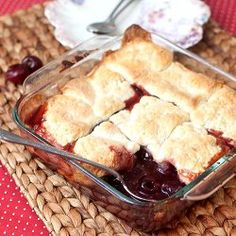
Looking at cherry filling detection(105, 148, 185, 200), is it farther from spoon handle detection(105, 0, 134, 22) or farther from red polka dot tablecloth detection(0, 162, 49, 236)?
spoon handle detection(105, 0, 134, 22)

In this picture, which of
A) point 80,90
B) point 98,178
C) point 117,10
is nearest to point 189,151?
Answer: point 98,178

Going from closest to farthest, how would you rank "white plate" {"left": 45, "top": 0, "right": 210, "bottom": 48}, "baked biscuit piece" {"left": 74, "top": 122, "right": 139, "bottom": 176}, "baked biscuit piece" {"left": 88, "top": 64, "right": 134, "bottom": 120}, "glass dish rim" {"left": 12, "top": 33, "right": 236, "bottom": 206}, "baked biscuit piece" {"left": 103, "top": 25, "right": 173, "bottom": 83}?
"glass dish rim" {"left": 12, "top": 33, "right": 236, "bottom": 206}
"baked biscuit piece" {"left": 74, "top": 122, "right": 139, "bottom": 176}
"baked biscuit piece" {"left": 88, "top": 64, "right": 134, "bottom": 120}
"baked biscuit piece" {"left": 103, "top": 25, "right": 173, "bottom": 83}
"white plate" {"left": 45, "top": 0, "right": 210, "bottom": 48}

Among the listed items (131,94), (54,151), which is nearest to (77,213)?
(54,151)

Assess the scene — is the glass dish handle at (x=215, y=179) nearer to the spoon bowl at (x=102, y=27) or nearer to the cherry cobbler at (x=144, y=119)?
the cherry cobbler at (x=144, y=119)

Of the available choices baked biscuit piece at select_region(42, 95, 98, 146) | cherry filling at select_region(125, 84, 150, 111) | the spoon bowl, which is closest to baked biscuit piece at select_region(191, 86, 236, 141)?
cherry filling at select_region(125, 84, 150, 111)

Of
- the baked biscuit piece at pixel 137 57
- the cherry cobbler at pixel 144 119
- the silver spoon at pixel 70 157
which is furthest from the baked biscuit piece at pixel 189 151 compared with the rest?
the baked biscuit piece at pixel 137 57

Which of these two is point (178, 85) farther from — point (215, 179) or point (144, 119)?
point (215, 179)

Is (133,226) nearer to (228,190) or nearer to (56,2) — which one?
(228,190)
